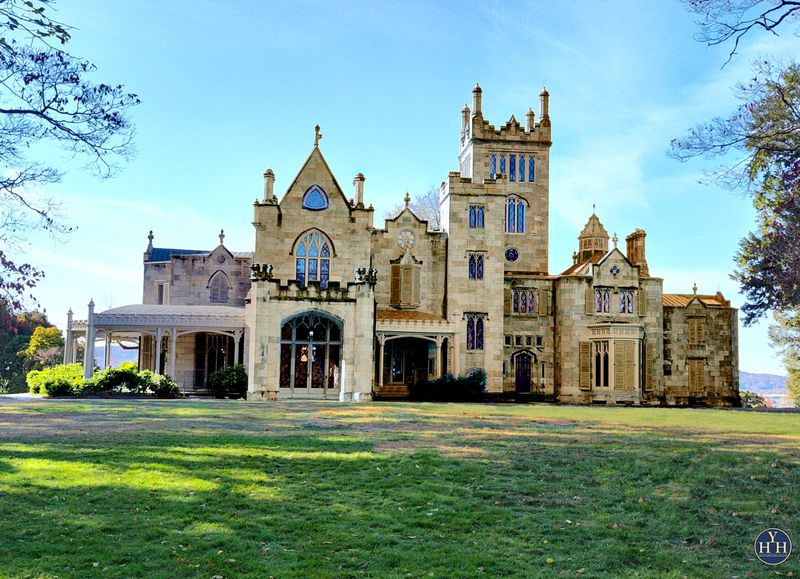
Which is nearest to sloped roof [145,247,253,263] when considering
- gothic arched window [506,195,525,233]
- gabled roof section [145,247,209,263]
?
gabled roof section [145,247,209,263]

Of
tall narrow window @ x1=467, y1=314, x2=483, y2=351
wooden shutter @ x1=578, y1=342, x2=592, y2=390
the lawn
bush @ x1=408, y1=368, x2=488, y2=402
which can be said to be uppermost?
tall narrow window @ x1=467, y1=314, x2=483, y2=351

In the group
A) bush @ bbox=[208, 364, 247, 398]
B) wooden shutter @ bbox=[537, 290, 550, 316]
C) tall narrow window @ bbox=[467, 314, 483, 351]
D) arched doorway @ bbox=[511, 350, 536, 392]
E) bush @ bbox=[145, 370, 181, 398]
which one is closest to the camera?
bush @ bbox=[145, 370, 181, 398]

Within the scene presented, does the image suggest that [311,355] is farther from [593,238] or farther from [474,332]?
[593,238]

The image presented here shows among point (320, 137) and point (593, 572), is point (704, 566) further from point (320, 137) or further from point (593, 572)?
point (320, 137)

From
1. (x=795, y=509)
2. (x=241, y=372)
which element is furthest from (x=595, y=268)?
(x=795, y=509)

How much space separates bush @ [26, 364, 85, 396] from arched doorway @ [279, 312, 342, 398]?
27.2 ft

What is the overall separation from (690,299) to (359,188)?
19.7m

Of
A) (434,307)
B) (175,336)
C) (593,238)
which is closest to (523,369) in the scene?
(434,307)

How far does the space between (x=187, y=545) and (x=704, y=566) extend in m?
6.70

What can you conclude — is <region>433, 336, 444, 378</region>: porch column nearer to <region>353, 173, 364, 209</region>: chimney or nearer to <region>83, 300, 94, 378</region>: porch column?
<region>353, 173, 364, 209</region>: chimney

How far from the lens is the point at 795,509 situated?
1255cm

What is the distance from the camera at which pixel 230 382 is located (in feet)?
115

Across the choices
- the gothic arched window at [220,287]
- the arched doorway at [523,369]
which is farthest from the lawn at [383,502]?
the gothic arched window at [220,287]

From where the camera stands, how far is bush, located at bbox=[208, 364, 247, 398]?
35.1 metres
